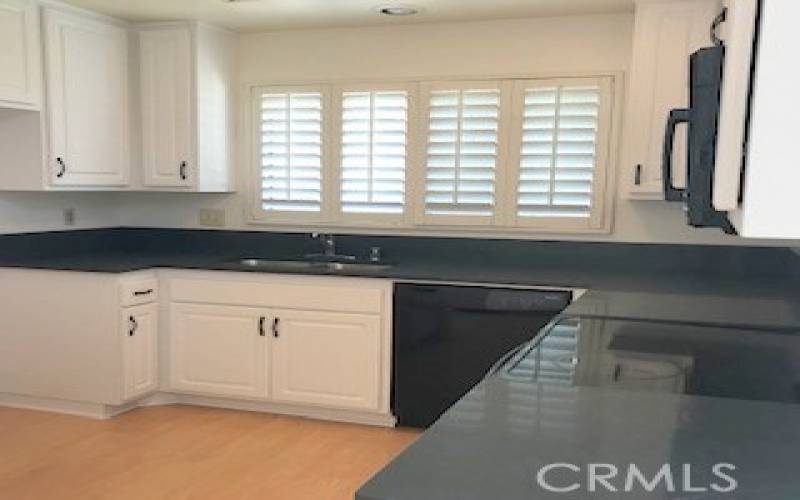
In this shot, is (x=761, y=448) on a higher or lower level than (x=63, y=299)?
higher

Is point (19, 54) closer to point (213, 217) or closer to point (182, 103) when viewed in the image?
point (182, 103)

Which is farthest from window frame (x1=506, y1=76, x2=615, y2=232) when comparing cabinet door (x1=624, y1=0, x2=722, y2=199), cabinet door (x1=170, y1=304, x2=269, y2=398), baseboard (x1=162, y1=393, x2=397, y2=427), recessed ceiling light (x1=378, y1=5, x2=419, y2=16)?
cabinet door (x1=170, y1=304, x2=269, y2=398)

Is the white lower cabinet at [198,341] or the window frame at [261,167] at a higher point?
the window frame at [261,167]

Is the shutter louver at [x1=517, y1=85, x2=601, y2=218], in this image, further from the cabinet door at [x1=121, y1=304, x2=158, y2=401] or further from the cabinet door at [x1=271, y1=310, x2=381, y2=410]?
the cabinet door at [x1=121, y1=304, x2=158, y2=401]

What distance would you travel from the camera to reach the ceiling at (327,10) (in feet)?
10.5

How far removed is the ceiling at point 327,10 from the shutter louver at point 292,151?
0.44 metres

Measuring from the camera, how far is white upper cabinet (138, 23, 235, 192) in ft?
12.0

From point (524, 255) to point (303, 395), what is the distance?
139 centimetres

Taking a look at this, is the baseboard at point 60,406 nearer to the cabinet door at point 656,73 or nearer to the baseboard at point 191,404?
the baseboard at point 191,404

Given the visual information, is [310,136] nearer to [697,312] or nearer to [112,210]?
[112,210]

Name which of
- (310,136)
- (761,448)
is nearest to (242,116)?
(310,136)

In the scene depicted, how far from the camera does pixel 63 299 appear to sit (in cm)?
334

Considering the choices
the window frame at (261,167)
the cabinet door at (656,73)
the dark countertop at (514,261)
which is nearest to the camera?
the dark countertop at (514,261)

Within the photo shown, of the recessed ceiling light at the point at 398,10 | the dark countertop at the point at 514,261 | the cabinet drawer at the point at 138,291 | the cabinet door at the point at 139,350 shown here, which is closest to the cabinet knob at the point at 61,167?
the dark countertop at the point at 514,261
